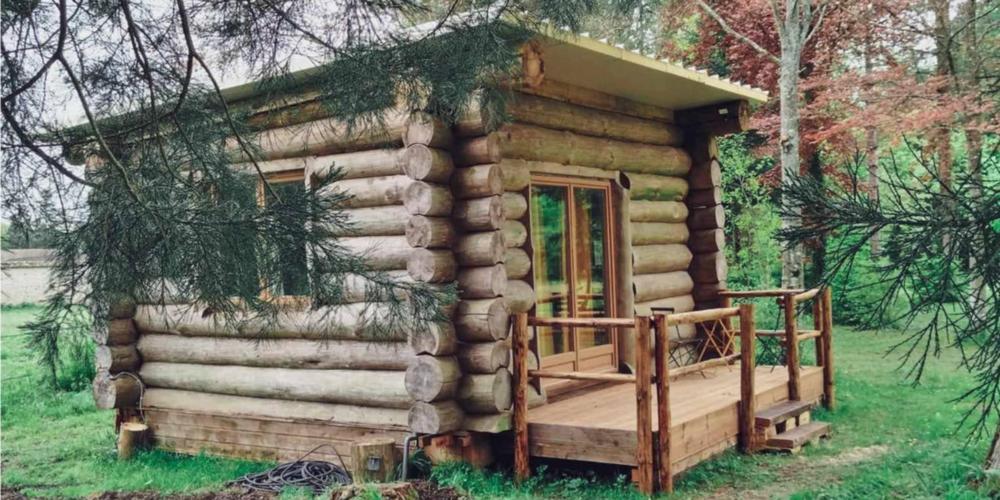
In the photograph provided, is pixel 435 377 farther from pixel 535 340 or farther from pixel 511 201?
pixel 511 201

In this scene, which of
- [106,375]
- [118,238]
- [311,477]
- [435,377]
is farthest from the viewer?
[106,375]

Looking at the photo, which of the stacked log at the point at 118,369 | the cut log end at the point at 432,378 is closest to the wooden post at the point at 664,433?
the cut log end at the point at 432,378

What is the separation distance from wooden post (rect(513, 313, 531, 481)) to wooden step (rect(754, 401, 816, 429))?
87.1 inches

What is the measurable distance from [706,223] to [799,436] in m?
3.19

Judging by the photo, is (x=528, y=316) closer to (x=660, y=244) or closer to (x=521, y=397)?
(x=521, y=397)

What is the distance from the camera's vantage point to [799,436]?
779 centimetres

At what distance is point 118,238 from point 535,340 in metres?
4.03

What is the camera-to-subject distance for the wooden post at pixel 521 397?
22.4ft

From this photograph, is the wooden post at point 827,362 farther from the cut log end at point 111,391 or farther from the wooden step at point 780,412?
the cut log end at point 111,391

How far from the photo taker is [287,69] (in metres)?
4.97

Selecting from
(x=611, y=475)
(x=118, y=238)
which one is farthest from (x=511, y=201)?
(x=118, y=238)

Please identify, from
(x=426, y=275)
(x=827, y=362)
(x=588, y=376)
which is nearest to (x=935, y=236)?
(x=588, y=376)

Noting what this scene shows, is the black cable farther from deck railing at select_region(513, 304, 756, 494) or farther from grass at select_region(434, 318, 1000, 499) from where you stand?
deck railing at select_region(513, 304, 756, 494)

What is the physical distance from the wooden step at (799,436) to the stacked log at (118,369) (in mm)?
6396
